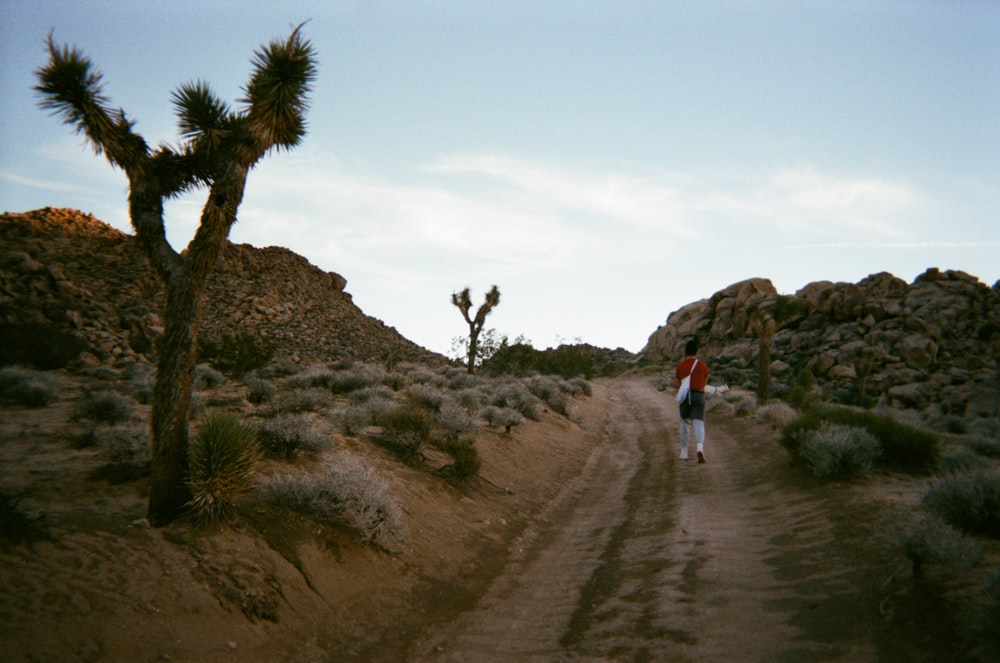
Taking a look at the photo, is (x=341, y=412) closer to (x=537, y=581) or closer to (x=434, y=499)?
A: (x=434, y=499)

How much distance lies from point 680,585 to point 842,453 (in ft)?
16.3

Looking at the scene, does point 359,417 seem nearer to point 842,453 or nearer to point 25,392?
point 25,392

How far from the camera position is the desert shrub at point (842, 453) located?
9.60 m

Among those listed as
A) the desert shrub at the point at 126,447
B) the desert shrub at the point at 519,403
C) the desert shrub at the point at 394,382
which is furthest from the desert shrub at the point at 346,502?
the desert shrub at the point at 394,382

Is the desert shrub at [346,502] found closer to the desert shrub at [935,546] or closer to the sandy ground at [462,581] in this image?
the sandy ground at [462,581]

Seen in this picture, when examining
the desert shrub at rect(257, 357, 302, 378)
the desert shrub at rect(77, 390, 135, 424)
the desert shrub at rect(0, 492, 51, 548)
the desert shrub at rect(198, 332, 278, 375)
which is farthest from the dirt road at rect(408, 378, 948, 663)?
the desert shrub at rect(198, 332, 278, 375)

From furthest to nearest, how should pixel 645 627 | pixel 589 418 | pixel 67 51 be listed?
pixel 589 418 → pixel 67 51 → pixel 645 627

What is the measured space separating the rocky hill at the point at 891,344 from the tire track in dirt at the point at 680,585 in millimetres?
22908

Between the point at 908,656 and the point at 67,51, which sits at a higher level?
the point at 67,51

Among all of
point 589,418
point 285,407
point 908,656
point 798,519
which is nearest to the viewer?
point 908,656

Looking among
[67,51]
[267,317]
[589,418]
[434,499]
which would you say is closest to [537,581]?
[434,499]

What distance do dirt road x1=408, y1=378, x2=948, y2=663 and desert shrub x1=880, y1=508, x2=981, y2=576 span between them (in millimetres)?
439

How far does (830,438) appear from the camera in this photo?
10.1 metres

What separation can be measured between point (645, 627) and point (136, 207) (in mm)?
7226
